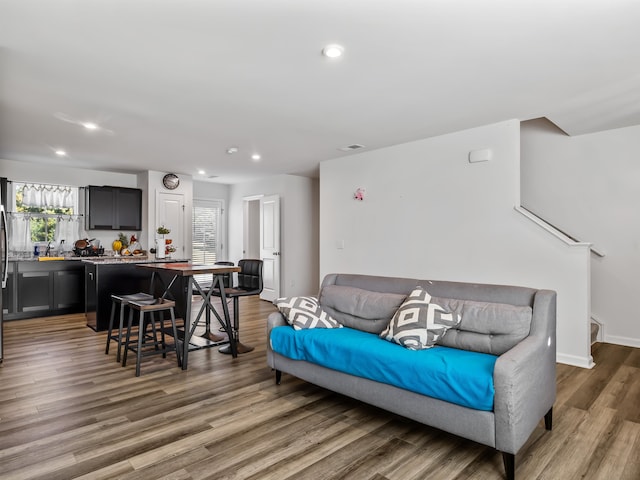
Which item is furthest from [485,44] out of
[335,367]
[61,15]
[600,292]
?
[600,292]

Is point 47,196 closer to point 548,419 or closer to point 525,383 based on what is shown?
point 525,383

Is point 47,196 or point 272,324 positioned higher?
point 47,196

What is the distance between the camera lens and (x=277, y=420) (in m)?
2.56

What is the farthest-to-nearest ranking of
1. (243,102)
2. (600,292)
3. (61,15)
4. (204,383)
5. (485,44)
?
1. (600,292)
2. (243,102)
3. (204,383)
4. (485,44)
5. (61,15)

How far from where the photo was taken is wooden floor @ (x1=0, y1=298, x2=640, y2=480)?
202cm

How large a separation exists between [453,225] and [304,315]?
2369mm

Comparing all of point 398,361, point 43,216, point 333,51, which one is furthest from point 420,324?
Result: point 43,216

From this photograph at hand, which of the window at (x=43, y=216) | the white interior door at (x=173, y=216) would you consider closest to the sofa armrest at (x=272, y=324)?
the white interior door at (x=173, y=216)

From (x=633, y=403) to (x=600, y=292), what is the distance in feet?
6.97

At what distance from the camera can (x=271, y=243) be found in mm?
7516

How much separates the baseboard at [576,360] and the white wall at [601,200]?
115cm

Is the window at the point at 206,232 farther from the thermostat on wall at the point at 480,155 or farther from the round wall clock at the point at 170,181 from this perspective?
the thermostat on wall at the point at 480,155

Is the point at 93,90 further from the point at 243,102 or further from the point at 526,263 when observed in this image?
the point at 526,263

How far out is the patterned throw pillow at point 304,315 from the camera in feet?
9.97
